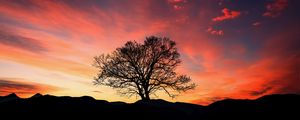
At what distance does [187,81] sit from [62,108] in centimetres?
1823

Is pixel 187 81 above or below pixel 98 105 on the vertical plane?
above

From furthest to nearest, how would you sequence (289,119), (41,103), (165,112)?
(165,112), (41,103), (289,119)

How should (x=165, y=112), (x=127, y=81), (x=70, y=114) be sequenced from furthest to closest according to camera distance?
(x=127, y=81) → (x=165, y=112) → (x=70, y=114)

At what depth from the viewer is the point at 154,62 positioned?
30.5m

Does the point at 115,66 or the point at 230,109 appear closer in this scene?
the point at 230,109

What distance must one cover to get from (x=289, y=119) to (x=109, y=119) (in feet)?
28.7

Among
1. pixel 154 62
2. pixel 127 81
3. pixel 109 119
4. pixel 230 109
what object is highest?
pixel 154 62

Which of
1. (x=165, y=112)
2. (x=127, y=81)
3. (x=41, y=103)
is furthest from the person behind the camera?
(x=127, y=81)

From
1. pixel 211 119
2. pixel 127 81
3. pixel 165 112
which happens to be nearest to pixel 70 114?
pixel 165 112

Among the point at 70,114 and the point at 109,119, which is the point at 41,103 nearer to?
the point at 70,114

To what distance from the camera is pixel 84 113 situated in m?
14.4

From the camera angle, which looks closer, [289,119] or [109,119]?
[289,119]

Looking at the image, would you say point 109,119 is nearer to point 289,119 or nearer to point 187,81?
point 289,119

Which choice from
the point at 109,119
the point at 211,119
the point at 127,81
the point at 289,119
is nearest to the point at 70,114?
the point at 109,119
